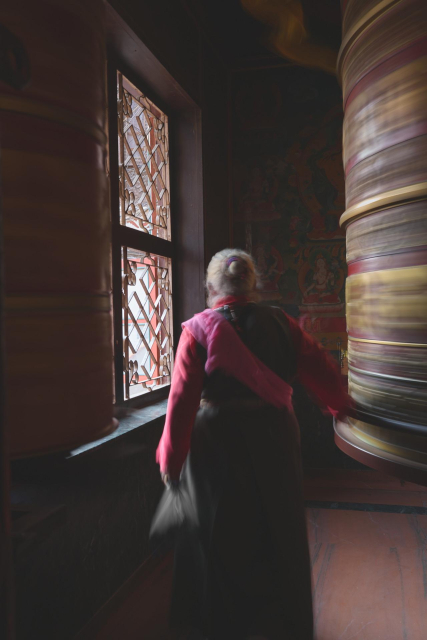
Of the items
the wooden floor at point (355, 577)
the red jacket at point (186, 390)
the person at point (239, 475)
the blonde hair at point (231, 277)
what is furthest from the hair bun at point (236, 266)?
the wooden floor at point (355, 577)

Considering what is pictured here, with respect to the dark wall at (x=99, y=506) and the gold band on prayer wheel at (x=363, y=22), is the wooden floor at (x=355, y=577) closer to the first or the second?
the dark wall at (x=99, y=506)

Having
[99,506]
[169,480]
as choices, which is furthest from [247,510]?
[99,506]

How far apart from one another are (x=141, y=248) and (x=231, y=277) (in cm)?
100

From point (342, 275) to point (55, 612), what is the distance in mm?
3087

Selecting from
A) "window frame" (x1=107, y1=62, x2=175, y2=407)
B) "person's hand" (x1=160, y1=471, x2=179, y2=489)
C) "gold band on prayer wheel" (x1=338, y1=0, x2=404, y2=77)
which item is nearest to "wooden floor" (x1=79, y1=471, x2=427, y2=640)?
"person's hand" (x1=160, y1=471, x2=179, y2=489)

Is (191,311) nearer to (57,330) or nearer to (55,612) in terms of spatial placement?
→ (55,612)

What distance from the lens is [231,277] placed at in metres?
1.86

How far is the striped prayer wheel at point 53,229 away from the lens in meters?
0.66

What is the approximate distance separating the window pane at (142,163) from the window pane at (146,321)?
213 mm

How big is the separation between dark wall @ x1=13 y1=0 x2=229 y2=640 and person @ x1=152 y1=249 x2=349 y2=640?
31cm

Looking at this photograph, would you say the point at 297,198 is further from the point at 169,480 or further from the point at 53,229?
the point at 53,229

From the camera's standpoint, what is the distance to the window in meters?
2.44

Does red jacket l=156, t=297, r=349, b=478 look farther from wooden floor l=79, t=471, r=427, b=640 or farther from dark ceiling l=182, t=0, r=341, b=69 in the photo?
dark ceiling l=182, t=0, r=341, b=69

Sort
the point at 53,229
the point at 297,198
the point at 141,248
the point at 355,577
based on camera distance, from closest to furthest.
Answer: the point at 53,229 → the point at 355,577 → the point at 141,248 → the point at 297,198
